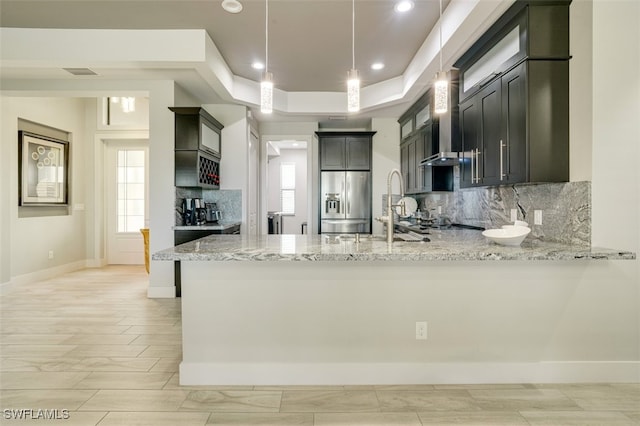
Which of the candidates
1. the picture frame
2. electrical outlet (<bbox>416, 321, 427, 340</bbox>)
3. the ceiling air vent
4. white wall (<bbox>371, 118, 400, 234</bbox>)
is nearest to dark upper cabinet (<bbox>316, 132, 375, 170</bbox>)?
white wall (<bbox>371, 118, 400, 234</bbox>)

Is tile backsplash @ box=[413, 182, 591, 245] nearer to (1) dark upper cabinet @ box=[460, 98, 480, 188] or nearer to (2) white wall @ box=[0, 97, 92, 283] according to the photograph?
(1) dark upper cabinet @ box=[460, 98, 480, 188]

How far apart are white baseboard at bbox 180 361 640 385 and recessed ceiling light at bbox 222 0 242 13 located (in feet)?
9.40

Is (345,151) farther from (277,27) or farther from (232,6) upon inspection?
(232,6)

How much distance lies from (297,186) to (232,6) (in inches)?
253

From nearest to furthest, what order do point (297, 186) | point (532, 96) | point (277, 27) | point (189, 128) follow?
point (532, 96) → point (277, 27) → point (189, 128) → point (297, 186)

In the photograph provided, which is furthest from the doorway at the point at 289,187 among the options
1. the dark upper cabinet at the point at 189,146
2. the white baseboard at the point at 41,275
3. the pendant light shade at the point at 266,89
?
the pendant light shade at the point at 266,89

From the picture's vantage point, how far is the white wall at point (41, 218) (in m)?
4.80

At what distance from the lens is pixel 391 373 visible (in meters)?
2.31

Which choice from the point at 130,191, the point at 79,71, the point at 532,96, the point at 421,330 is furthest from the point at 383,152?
the point at 130,191

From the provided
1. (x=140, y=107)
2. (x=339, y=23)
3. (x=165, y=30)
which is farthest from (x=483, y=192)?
(x=140, y=107)

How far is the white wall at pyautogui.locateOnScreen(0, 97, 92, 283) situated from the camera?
4.80 m

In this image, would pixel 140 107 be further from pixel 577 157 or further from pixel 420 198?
pixel 577 157

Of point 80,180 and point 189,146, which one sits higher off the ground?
point 189,146

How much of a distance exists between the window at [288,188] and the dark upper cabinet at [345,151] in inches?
127
